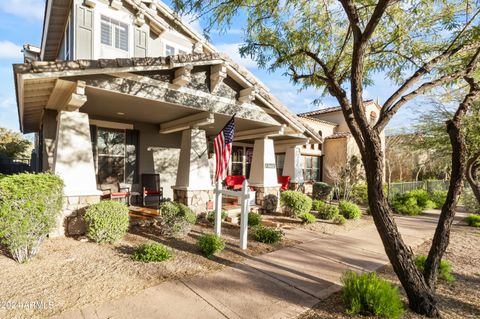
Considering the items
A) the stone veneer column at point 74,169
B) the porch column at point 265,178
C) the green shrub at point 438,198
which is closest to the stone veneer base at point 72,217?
the stone veneer column at point 74,169

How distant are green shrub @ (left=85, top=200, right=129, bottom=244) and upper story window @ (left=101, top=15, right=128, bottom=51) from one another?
6288 mm

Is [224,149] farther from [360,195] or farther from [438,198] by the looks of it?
[438,198]

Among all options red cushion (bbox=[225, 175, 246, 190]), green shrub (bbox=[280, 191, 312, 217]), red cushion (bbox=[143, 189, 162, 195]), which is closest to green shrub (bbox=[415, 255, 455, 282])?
green shrub (bbox=[280, 191, 312, 217])

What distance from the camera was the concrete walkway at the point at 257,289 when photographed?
3.53 m

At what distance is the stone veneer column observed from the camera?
6227 millimetres

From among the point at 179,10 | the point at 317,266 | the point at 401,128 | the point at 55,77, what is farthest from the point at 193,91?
the point at 401,128

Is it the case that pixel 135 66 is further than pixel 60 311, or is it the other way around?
pixel 135 66

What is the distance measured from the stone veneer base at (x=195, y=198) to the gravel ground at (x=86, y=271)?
2.03m

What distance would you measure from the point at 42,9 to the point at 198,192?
989cm

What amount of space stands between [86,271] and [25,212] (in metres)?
1.52

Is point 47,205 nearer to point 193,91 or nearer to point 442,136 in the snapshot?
point 193,91

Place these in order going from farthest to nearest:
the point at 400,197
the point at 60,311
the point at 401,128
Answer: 1. the point at 401,128
2. the point at 400,197
3. the point at 60,311

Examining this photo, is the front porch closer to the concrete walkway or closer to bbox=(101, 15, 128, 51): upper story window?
bbox=(101, 15, 128, 51): upper story window

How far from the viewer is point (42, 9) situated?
35.1 feet
